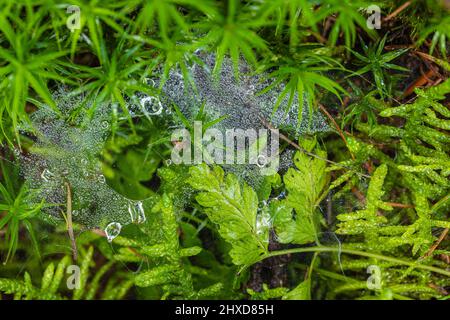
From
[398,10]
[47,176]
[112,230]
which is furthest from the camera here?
[112,230]

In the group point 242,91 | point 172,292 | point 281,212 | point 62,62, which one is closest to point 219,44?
point 242,91

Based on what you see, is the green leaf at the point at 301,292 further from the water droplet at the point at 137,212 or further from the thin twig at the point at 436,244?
the water droplet at the point at 137,212

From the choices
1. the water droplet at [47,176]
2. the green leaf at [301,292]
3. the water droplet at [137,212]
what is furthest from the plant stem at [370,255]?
the water droplet at [47,176]

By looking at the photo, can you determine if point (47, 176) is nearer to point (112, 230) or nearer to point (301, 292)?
point (112, 230)

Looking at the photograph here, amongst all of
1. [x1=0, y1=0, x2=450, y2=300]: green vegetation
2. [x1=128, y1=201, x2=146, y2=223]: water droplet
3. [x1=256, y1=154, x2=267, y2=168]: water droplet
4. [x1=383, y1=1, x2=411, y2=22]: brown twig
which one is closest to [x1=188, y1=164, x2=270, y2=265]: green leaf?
[x1=0, y1=0, x2=450, y2=300]: green vegetation

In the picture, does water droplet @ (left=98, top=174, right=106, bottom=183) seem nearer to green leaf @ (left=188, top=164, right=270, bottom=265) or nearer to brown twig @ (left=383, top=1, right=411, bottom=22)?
green leaf @ (left=188, top=164, right=270, bottom=265)

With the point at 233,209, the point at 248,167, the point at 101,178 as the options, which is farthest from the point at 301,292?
the point at 101,178
